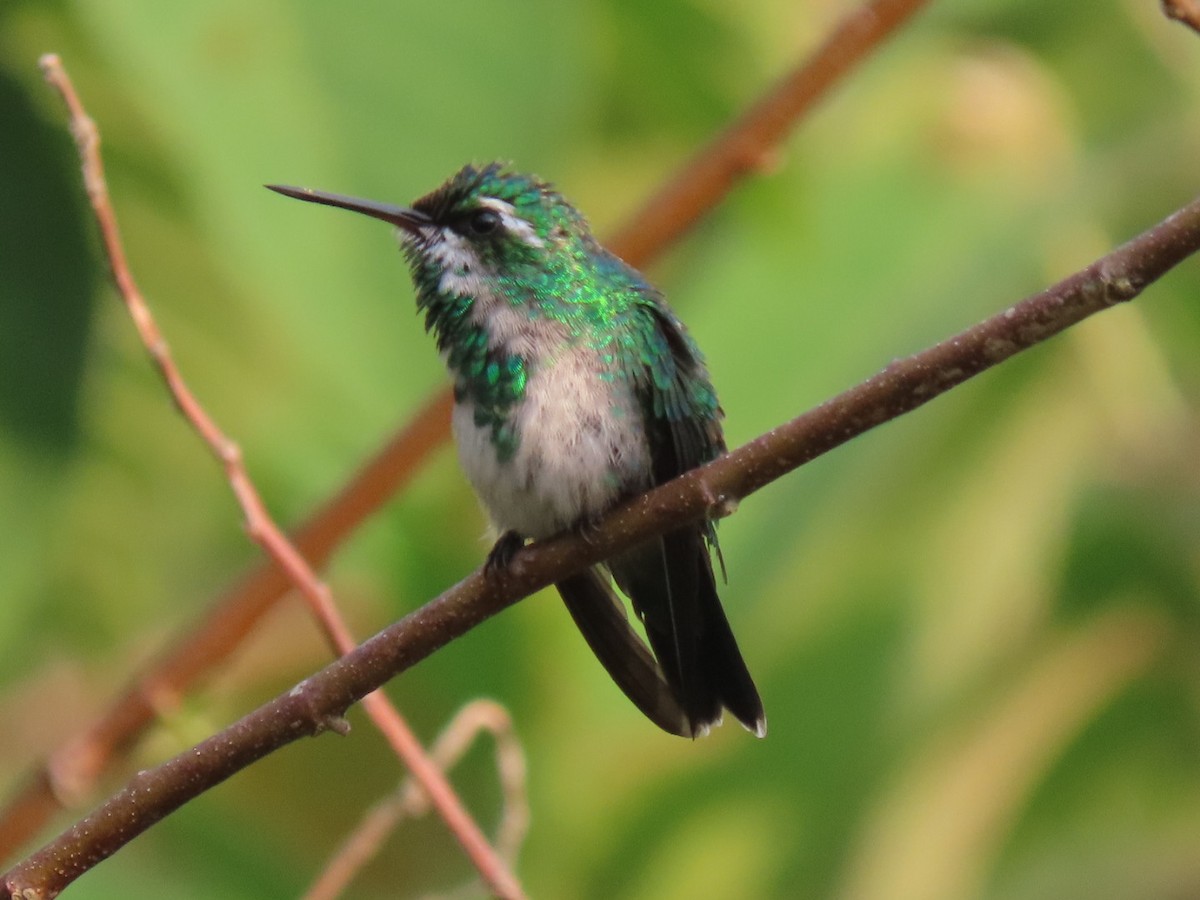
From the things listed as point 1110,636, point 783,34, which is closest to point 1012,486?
point 1110,636

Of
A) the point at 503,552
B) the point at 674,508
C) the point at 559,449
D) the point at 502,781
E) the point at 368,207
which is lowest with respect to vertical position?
the point at 502,781

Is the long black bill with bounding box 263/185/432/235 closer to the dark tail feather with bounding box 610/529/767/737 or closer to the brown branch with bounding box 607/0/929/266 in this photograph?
the brown branch with bounding box 607/0/929/266

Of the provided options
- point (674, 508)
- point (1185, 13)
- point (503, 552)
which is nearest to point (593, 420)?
point (503, 552)

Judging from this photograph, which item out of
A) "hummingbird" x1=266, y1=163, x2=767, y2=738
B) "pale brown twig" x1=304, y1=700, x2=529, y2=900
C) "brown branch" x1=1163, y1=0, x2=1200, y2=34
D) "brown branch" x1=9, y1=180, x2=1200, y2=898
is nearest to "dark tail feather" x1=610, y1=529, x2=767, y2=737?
"hummingbird" x1=266, y1=163, x2=767, y2=738

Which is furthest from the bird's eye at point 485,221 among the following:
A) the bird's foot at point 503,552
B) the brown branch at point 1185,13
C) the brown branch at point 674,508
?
the brown branch at point 1185,13

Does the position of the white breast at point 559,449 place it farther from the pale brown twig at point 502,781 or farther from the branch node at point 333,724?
the branch node at point 333,724

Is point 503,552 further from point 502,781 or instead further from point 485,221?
point 485,221
